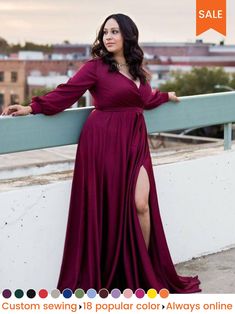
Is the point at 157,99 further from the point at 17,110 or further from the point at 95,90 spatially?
the point at 17,110

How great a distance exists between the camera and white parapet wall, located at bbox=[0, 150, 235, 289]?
3.81 m

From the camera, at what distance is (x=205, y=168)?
4.72 m

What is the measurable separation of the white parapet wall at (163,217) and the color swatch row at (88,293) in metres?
0.13

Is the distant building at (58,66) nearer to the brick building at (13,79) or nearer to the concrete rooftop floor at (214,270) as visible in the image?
the brick building at (13,79)

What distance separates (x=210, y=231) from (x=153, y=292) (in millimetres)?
1091

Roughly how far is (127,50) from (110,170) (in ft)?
2.15

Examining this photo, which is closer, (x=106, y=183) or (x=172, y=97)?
(x=106, y=183)

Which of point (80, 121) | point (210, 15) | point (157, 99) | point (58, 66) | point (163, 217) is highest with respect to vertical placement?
point (58, 66)

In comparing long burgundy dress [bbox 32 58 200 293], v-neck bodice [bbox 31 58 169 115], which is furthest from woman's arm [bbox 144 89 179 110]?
v-neck bodice [bbox 31 58 169 115]

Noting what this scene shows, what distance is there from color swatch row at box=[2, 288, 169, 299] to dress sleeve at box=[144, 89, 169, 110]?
1.09 metres

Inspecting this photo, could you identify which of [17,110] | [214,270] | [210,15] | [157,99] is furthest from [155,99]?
[210,15]

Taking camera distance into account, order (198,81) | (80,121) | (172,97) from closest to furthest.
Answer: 1. (80,121)
2. (172,97)
3. (198,81)

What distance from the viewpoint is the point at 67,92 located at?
150 inches

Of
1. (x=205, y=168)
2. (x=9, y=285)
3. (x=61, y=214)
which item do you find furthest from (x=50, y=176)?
(x=205, y=168)
